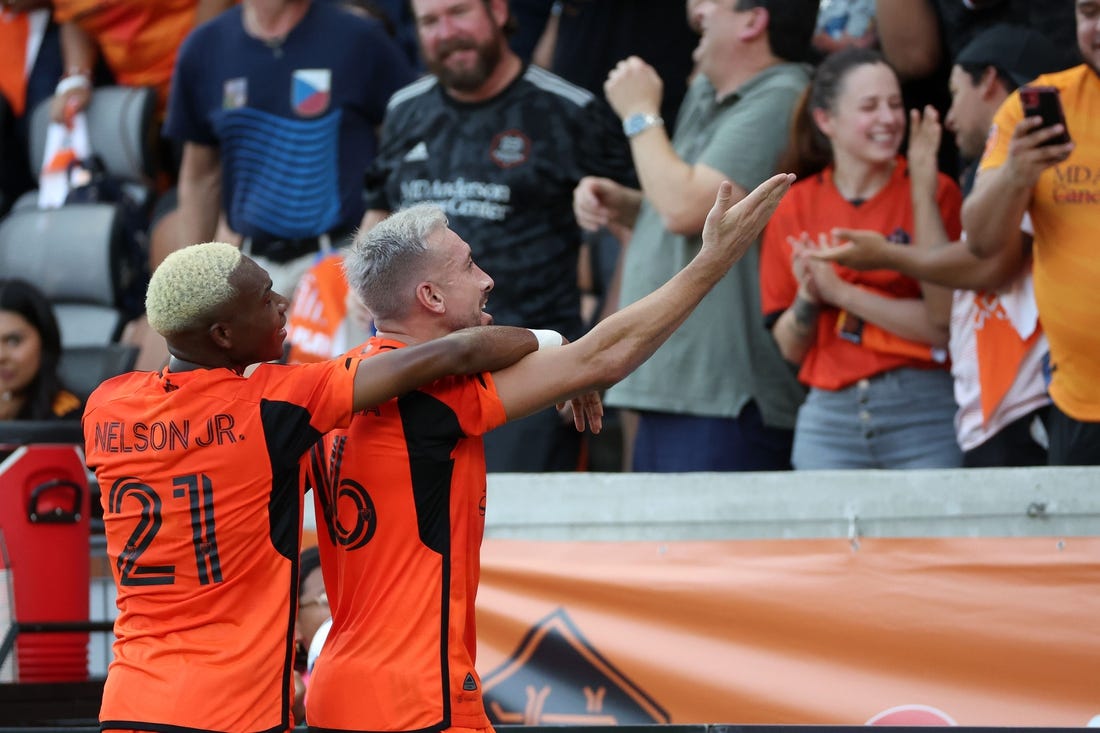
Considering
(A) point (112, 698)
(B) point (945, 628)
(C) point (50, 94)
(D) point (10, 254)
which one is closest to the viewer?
(A) point (112, 698)

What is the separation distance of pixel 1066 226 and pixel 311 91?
3368mm

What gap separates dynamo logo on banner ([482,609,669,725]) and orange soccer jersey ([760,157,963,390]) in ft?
4.00

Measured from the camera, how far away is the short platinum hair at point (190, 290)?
310 centimetres

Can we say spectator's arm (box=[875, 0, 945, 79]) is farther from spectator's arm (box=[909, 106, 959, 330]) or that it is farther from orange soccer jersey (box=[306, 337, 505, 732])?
orange soccer jersey (box=[306, 337, 505, 732])

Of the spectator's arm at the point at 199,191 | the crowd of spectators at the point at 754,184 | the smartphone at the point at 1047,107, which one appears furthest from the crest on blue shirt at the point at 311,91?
the smartphone at the point at 1047,107

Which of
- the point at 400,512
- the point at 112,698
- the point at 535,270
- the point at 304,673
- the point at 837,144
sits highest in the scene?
the point at 837,144

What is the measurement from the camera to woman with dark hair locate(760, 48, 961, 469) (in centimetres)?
489

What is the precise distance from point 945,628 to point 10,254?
17.3ft

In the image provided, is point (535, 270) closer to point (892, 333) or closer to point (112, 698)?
point (892, 333)

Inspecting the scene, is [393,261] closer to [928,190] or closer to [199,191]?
[928,190]

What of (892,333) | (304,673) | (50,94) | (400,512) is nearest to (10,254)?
(50,94)

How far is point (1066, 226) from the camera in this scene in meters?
4.42

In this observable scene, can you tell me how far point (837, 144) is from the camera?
16.6 ft

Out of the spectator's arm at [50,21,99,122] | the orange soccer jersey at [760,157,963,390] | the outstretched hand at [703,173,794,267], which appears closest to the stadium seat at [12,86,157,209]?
the spectator's arm at [50,21,99,122]
